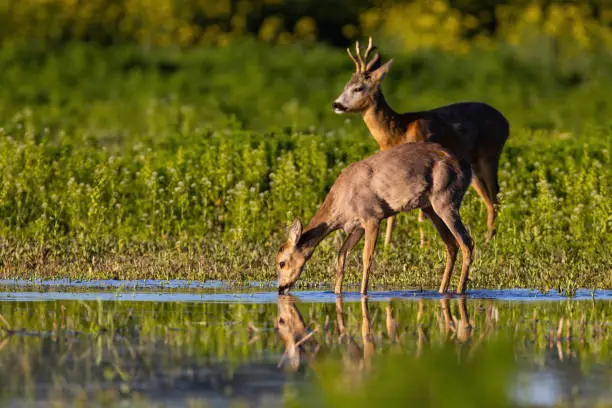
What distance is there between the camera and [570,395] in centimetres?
760

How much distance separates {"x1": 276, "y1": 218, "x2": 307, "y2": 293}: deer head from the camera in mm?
13250

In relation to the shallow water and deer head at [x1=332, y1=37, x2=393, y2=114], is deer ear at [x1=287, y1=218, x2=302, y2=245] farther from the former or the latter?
deer head at [x1=332, y1=37, x2=393, y2=114]

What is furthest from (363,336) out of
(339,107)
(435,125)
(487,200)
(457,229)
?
(487,200)

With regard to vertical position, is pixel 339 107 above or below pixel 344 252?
above

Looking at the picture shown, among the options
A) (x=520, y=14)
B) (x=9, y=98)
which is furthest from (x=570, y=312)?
(x=520, y=14)

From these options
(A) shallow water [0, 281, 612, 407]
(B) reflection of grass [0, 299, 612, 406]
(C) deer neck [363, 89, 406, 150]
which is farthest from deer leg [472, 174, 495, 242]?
(B) reflection of grass [0, 299, 612, 406]

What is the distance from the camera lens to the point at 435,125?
17.4 m

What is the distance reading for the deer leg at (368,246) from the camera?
13047 mm

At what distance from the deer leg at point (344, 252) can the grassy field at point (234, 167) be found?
41cm

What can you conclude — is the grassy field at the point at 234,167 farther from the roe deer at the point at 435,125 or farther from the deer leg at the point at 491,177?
the roe deer at the point at 435,125

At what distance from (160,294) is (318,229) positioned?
177 centimetres

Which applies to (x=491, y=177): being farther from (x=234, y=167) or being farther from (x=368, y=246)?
(x=368, y=246)

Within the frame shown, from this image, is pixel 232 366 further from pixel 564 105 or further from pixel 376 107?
pixel 564 105

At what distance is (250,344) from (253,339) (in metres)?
0.23
